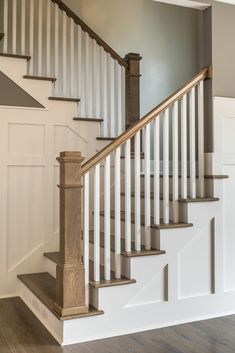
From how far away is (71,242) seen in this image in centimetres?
276

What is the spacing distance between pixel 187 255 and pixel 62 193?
115 centimetres

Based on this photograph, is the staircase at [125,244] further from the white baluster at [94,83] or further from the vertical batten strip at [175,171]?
the white baluster at [94,83]

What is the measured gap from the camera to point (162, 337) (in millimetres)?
2850

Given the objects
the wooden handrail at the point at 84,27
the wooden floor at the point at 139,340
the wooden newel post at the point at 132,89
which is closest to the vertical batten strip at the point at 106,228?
the wooden floor at the point at 139,340

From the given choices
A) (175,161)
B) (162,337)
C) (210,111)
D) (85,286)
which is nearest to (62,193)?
(85,286)

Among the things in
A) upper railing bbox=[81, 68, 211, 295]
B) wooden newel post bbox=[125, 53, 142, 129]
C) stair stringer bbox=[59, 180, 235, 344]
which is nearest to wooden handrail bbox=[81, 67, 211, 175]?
upper railing bbox=[81, 68, 211, 295]

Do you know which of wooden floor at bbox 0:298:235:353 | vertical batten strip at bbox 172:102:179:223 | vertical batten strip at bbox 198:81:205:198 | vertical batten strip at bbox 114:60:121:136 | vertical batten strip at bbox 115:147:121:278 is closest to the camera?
wooden floor at bbox 0:298:235:353

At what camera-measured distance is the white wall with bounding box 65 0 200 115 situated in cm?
552

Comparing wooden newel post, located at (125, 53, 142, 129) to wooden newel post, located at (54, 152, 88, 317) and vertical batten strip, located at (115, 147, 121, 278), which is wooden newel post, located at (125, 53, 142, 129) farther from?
wooden newel post, located at (54, 152, 88, 317)

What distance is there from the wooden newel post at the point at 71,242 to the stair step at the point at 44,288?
0.09m

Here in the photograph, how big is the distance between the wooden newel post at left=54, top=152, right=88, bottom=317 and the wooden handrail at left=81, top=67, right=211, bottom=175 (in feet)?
0.35

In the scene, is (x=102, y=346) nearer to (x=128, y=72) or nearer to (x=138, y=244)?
(x=138, y=244)

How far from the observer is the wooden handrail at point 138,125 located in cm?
285

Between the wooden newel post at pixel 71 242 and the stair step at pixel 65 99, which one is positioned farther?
the stair step at pixel 65 99
